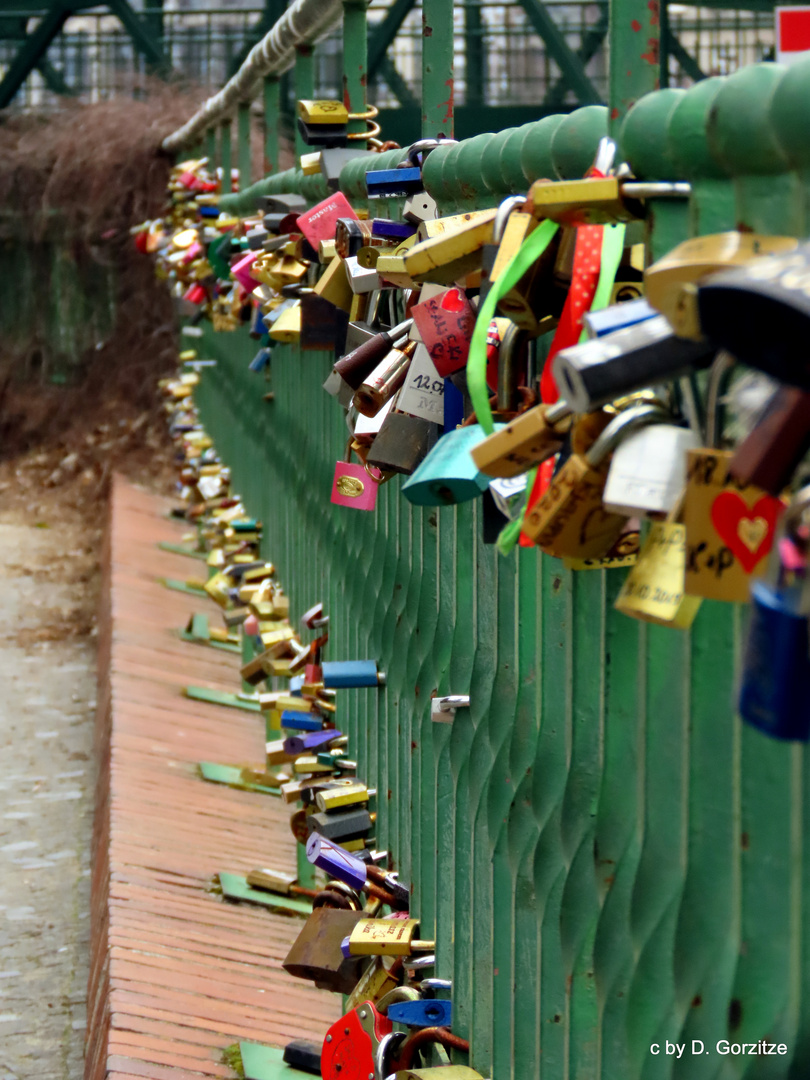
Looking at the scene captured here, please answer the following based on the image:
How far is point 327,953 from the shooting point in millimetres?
2215

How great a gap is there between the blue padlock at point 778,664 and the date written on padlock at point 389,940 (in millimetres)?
1453

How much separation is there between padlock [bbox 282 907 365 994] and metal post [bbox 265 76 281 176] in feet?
11.0

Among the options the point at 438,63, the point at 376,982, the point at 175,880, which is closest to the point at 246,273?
the point at 175,880

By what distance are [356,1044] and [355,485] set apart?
2.91ft

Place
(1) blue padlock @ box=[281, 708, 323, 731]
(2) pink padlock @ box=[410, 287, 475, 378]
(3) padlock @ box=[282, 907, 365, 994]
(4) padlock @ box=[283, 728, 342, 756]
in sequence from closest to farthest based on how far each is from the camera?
(2) pink padlock @ box=[410, 287, 475, 378], (3) padlock @ box=[282, 907, 365, 994], (4) padlock @ box=[283, 728, 342, 756], (1) blue padlock @ box=[281, 708, 323, 731]

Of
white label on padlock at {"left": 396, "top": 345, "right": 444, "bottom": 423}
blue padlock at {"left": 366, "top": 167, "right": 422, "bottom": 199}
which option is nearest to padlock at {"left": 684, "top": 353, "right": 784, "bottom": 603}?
white label on padlock at {"left": 396, "top": 345, "right": 444, "bottom": 423}

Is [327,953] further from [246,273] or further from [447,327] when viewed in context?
[246,273]

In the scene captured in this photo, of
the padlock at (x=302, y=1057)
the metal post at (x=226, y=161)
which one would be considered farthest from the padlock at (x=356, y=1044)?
the metal post at (x=226, y=161)

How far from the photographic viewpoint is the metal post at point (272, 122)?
191 inches

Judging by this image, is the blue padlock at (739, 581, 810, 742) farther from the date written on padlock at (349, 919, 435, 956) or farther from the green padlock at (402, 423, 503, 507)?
the date written on padlock at (349, 919, 435, 956)

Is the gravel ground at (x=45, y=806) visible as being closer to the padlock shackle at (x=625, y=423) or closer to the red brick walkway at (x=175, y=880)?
the red brick walkway at (x=175, y=880)

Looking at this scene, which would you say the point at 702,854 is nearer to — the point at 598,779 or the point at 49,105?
the point at 598,779

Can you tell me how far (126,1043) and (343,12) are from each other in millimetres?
2182

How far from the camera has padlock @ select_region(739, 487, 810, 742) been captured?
603mm
